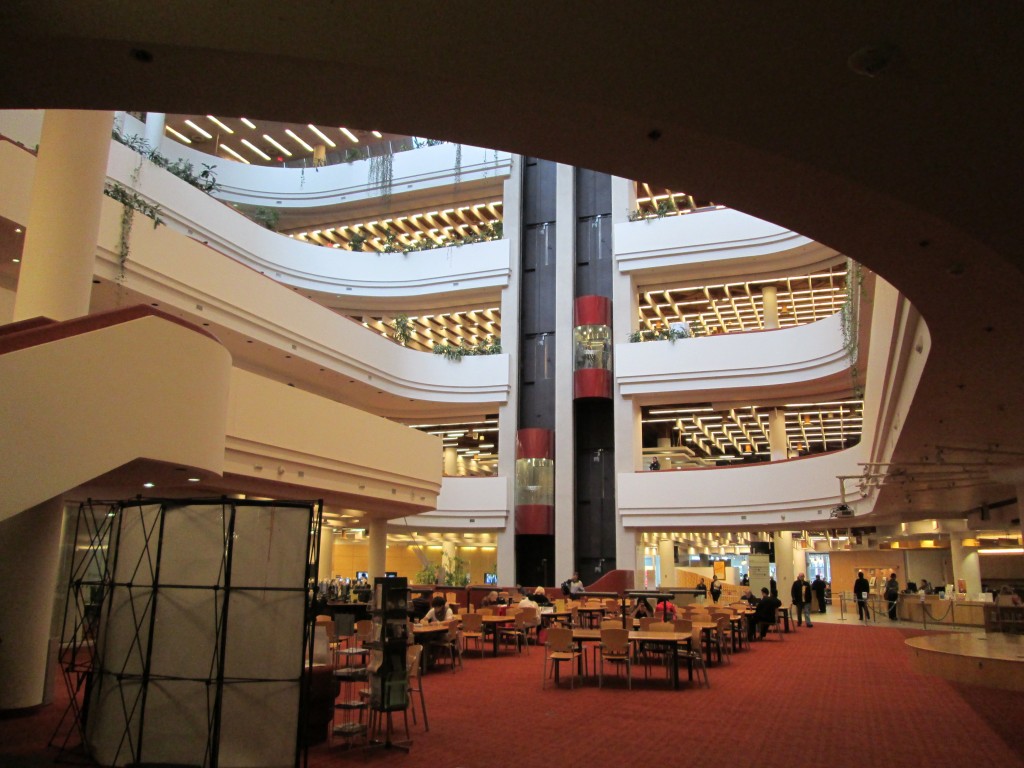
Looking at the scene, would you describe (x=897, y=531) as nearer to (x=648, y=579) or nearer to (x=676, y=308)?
(x=648, y=579)

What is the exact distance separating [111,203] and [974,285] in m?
13.2


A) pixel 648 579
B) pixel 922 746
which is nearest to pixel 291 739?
pixel 922 746

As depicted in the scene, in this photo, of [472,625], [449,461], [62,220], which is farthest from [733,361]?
[62,220]

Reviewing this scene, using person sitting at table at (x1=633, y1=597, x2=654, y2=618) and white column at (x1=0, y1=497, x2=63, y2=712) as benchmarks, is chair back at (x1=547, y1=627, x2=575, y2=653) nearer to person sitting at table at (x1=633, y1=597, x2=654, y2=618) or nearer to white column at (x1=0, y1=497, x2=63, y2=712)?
person sitting at table at (x1=633, y1=597, x2=654, y2=618)

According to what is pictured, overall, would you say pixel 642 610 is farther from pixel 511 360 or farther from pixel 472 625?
pixel 511 360

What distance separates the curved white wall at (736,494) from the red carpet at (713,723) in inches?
307

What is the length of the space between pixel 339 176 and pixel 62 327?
20576 millimetres

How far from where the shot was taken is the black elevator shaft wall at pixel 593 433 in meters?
22.9

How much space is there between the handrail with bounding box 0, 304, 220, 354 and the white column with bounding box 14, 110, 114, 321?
59cm

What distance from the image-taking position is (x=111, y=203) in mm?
13430

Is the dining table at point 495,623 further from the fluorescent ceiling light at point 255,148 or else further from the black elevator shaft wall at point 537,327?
the fluorescent ceiling light at point 255,148

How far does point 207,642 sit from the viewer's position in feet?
20.4

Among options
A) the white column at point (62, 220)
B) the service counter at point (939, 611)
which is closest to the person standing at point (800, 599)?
the service counter at point (939, 611)

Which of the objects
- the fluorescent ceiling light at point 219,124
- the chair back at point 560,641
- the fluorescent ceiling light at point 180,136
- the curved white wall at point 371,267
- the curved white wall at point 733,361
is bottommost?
the chair back at point 560,641
